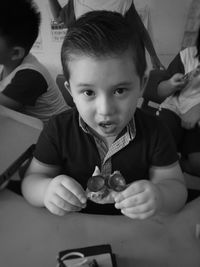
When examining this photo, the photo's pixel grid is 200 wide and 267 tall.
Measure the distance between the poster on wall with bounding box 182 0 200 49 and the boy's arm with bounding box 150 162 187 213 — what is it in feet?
1.33

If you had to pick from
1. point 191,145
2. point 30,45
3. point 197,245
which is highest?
point 30,45

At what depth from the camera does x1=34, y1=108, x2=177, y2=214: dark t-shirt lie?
2.02 ft

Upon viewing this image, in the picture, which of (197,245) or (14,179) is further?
(14,179)

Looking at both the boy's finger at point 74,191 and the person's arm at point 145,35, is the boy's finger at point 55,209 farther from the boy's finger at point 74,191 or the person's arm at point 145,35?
the person's arm at point 145,35

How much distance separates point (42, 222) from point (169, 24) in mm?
637

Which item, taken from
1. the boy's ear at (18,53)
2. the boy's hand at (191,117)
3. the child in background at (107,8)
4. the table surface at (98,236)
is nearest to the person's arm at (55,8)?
the child in background at (107,8)

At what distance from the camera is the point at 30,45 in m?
0.92

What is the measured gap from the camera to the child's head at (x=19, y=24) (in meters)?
0.85

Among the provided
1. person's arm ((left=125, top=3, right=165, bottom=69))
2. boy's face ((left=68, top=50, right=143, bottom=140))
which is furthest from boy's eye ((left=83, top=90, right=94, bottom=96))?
person's arm ((left=125, top=3, right=165, bottom=69))

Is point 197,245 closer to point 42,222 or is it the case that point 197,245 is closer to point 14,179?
point 42,222

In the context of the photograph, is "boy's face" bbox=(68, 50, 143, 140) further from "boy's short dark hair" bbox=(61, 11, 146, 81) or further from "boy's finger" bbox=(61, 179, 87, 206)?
"boy's finger" bbox=(61, 179, 87, 206)

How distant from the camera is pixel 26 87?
2.91 feet

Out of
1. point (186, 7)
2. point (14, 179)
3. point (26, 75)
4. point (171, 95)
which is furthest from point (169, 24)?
point (14, 179)

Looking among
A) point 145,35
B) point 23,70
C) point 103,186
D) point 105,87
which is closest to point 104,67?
point 105,87
